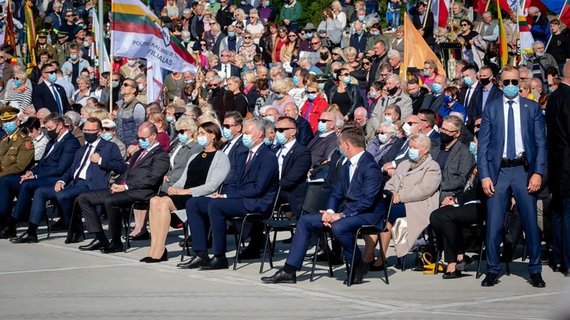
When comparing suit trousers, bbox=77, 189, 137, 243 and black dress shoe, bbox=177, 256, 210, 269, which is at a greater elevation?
suit trousers, bbox=77, 189, 137, 243

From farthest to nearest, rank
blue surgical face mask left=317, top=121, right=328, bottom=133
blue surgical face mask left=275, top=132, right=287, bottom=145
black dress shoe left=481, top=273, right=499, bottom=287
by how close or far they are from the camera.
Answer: blue surgical face mask left=317, top=121, right=328, bottom=133 → blue surgical face mask left=275, top=132, right=287, bottom=145 → black dress shoe left=481, top=273, right=499, bottom=287

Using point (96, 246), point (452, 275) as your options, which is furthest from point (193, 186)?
point (452, 275)

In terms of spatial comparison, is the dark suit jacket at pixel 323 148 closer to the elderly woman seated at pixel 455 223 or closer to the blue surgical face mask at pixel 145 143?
the blue surgical face mask at pixel 145 143

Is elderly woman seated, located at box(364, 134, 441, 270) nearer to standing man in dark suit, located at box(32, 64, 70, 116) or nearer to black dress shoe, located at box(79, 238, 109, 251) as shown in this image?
black dress shoe, located at box(79, 238, 109, 251)

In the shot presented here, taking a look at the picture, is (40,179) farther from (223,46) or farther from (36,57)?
(36,57)

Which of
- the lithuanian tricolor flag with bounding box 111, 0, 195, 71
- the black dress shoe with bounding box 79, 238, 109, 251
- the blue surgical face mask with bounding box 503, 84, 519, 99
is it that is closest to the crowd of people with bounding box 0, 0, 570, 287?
the blue surgical face mask with bounding box 503, 84, 519, 99

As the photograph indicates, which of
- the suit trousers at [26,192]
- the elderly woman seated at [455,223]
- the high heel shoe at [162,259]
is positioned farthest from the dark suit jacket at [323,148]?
the suit trousers at [26,192]

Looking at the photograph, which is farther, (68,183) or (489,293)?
(68,183)

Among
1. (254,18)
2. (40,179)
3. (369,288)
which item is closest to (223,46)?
(254,18)

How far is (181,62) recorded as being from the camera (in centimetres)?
2125

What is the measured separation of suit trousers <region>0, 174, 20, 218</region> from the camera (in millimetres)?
17469

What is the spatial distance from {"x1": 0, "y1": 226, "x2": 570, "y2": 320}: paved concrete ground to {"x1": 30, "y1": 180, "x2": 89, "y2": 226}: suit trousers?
2.27 meters

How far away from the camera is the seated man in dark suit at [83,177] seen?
1648 centimetres

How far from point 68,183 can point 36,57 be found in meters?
14.4
